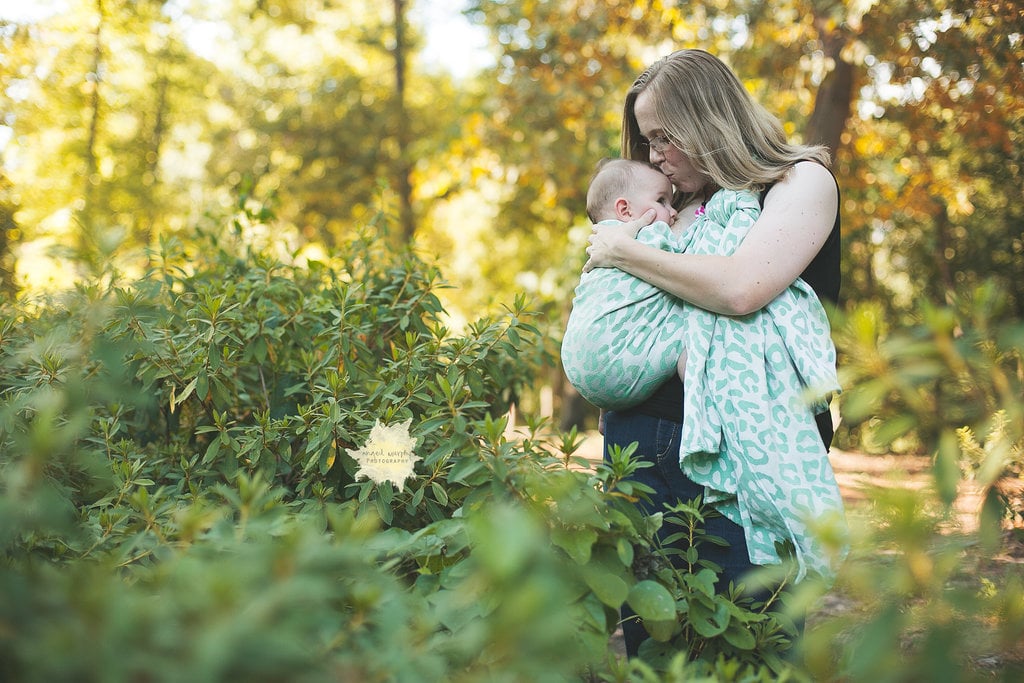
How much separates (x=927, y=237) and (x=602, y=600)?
1536 centimetres

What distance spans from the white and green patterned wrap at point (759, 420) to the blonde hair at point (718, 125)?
0.29 m

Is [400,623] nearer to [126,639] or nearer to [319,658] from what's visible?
[319,658]

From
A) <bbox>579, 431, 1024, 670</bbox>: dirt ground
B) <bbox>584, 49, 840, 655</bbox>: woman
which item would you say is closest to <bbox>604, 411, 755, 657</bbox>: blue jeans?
<bbox>584, 49, 840, 655</bbox>: woman

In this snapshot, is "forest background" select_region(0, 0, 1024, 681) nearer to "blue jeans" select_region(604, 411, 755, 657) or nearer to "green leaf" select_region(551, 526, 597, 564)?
"green leaf" select_region(551, 526, 597, 564)

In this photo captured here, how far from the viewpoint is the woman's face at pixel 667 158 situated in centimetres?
238

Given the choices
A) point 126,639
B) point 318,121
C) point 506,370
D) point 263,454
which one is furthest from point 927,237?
point 126,639

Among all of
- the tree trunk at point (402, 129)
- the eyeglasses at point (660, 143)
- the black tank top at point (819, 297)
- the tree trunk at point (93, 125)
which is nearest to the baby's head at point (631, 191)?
the eyeglasses at point (660, 143)

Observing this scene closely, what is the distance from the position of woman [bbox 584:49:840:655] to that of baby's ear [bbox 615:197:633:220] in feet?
0.54

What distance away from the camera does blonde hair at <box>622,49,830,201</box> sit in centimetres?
223

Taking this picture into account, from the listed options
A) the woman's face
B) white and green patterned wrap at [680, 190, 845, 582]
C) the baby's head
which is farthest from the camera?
the baby's head

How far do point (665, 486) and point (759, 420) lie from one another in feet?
0.99

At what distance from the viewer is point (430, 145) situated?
31.1 feet

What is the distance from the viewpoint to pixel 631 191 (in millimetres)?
2582

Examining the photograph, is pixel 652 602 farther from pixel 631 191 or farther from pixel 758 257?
pixel 631 191
